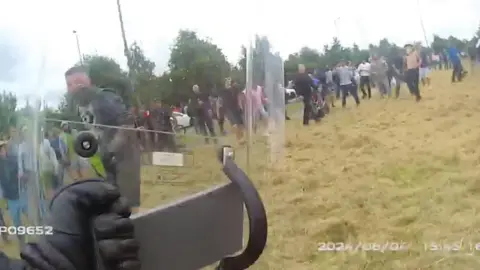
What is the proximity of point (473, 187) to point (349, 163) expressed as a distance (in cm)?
34

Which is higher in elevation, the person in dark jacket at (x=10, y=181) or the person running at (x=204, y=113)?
the person running at (x=204, y=113)

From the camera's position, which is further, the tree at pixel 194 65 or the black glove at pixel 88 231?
the tree at pixel 194 65

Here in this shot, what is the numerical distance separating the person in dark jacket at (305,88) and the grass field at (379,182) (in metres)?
0.04

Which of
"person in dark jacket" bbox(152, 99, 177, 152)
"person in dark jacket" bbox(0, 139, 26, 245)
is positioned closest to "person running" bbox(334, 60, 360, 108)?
"person in dark jacket" bbox(152, 99, 177, 152)

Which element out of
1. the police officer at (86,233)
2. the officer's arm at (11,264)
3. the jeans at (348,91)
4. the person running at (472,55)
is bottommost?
the officer's arm at (11,264)

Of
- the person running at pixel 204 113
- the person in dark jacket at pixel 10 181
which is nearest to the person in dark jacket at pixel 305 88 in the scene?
the person running at pixel 204 113

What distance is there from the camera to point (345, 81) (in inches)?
60.1

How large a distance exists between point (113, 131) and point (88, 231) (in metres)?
0.27

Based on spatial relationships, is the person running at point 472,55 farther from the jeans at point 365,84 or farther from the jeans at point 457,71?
the jeans at point 365,84

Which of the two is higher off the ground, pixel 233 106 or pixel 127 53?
pixel 127 53

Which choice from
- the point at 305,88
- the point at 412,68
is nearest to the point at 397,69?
the point at 412,68

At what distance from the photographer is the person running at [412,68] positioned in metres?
1.52

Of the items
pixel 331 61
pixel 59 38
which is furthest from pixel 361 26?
pixel 59 38

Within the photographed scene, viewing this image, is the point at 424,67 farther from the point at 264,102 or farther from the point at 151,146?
the point at 151,146
